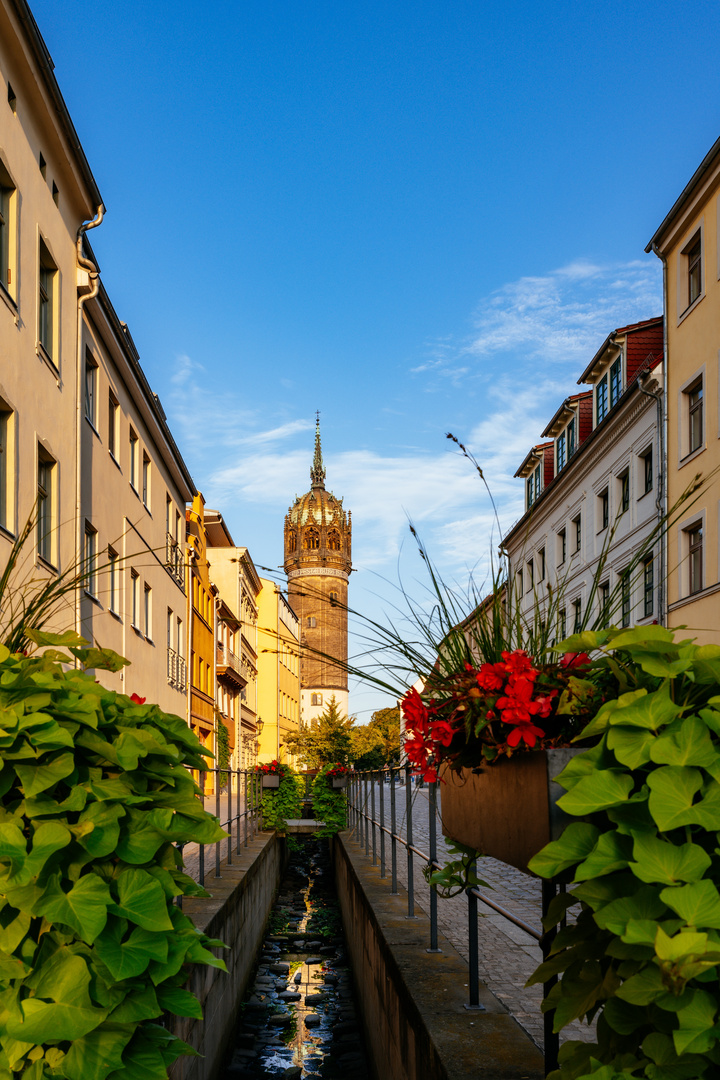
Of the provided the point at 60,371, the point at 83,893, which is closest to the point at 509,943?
the point at 83,893

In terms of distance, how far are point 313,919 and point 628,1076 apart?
15.5m

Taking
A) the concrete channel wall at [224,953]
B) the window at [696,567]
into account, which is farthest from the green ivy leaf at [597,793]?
the window at [696,567]

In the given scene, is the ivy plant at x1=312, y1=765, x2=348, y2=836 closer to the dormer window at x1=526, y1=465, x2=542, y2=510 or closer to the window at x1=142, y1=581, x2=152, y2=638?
the window at x1=142, y1=581, x2=152, y2=638

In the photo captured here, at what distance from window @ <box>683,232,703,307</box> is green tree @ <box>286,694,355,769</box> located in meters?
33.6

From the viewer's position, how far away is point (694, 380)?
69.1 feet

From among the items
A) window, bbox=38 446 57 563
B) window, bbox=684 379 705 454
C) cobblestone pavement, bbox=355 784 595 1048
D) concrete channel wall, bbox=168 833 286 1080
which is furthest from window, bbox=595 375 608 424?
cobblestone pavement, bbox=355 784 595 1048

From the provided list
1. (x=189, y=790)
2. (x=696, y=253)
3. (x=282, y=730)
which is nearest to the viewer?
(x=189, y=790)

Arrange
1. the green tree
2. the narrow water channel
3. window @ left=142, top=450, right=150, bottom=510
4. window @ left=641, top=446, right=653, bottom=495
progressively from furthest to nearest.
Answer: the green tree < window @ left=641, top=446, right=653, bottom=495 < window @ left=142, top=450, right=150, bottom=510 < the narrow water channel

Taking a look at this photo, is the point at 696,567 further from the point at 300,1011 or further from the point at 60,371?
the point at 300,1011

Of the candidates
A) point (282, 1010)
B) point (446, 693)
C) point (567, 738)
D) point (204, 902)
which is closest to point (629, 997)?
point (567, 738)

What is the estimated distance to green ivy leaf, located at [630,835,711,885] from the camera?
1675 millimetres

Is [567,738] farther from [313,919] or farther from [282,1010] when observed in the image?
[313,919]

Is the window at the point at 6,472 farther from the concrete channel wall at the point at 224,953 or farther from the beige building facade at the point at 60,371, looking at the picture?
the concrete channel wall at the point at 224,953

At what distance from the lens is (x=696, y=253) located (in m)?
21.2
